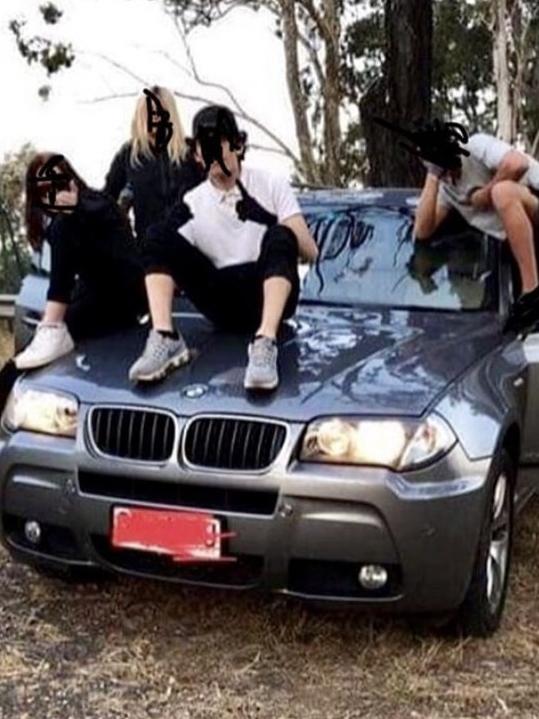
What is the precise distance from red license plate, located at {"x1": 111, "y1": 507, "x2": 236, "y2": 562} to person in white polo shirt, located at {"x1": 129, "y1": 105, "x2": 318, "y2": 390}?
820mm

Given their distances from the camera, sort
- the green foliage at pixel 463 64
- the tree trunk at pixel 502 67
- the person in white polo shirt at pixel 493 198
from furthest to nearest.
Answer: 1. the green foliage at pixel 463 64
2. the tree trunk at pixel 502 67
3. the person in white polo shirt at pixel 493 198

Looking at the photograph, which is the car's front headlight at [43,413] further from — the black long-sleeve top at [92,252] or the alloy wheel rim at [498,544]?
the alloy wheel rim at [498,544]

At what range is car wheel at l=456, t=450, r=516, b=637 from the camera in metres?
3.57

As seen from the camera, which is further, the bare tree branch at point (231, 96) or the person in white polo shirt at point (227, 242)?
the bare tree branch at point (231, 96)

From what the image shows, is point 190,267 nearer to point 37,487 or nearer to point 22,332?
point 37,487

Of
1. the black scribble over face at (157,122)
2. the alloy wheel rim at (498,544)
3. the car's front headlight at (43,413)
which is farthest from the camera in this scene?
the black scribble over face at (157,122)

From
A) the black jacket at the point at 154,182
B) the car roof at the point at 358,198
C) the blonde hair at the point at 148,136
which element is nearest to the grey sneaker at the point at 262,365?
the car roof at the point at 358,198

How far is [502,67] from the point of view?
665 inches

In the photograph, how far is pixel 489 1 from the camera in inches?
719

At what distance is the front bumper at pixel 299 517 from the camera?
3.25 meters

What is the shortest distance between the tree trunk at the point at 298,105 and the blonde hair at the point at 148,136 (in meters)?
13.8

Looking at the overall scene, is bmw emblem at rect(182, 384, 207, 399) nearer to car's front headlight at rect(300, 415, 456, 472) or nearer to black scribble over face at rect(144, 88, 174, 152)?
car's front headlight at rect(300, 415, 456, 472)

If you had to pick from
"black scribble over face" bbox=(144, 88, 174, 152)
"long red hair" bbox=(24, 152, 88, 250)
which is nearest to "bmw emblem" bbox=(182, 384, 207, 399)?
"long red hair" bbox=(24, 152, 88, 250)

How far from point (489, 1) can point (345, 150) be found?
3388 millimetres
